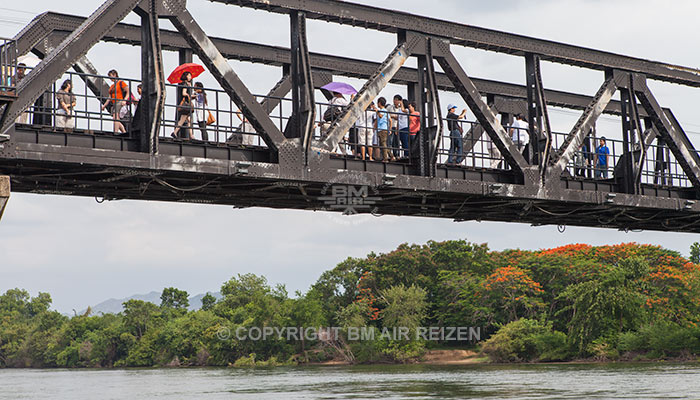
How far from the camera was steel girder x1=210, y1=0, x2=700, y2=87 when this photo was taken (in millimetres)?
17656

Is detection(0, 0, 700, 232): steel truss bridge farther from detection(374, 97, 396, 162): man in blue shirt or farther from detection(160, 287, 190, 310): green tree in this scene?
detection(160, 287, 190, 310): green tree

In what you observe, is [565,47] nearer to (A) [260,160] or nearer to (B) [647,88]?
(B) [647,88]

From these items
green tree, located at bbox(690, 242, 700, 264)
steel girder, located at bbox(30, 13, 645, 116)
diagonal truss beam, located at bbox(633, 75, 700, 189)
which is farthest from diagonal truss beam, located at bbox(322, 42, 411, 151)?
green tree, located at bbox(690, 242, 700, 264)

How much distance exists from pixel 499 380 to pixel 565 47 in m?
28.2

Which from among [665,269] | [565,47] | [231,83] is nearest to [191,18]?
[231,83]

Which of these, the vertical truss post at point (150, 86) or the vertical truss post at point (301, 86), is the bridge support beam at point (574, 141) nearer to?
the vertical truss post at point (301, 86)

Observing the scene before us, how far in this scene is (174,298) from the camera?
118 meters

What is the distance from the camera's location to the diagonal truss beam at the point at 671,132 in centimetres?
2312

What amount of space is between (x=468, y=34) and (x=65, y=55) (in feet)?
29.5

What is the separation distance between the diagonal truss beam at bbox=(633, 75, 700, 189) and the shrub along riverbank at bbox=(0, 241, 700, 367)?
117ft

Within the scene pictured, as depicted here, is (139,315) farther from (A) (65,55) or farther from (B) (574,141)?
(A) (65,55)

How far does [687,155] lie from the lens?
24.1 meters

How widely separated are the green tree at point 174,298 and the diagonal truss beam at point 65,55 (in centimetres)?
10457

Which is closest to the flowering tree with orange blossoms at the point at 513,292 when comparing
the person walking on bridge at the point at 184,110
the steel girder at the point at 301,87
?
the steel girder at the point at 301,87
